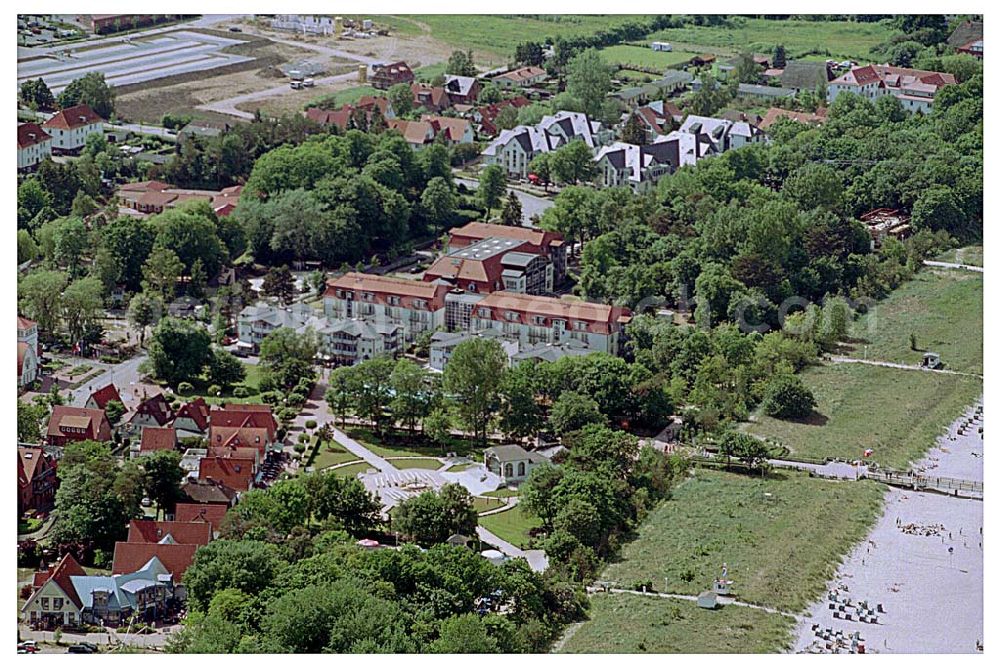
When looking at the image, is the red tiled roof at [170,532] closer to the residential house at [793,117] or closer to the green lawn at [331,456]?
the green lawn at [331,456]

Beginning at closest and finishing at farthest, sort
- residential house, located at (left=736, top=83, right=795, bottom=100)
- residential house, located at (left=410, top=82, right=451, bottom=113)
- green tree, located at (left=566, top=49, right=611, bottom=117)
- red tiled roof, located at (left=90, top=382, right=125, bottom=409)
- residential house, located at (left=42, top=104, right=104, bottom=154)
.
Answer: red tiled roof, located at (left=90, top=382, right=125, bottom=409) → residential house, located at (left=42, top=104, right=104, bottom=154) → green tree, located at (left=566, top=49, right=611, bottom=117) → residential house, located at (left=410, top=82, right=451, bottom=113) → residential house, located at (left=736, top=83, right=795, bottom=100)

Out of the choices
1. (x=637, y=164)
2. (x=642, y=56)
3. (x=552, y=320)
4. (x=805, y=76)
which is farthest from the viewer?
(x=642, y=56)

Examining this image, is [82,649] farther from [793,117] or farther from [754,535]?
[793,117]

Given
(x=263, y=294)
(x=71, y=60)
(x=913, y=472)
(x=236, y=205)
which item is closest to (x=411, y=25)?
(x=71, y=60)

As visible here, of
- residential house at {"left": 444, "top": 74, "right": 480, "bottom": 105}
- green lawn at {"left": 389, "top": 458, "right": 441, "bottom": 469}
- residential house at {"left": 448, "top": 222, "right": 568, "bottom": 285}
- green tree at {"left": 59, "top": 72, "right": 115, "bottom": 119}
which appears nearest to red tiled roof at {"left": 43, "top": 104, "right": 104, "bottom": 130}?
green tree at {"left": 59, "top": 72, "right": 115, "bottom": 119}

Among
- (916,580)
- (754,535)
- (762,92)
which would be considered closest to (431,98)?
(762,92)

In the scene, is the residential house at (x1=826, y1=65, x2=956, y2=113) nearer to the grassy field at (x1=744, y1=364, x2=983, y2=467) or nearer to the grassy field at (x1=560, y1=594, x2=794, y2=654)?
the grassy field at (x1=744, y1=364, x2=983, y2=467)

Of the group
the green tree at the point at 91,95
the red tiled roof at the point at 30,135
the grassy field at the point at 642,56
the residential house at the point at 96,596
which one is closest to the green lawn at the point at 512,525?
the residential house at the point at 96,596
